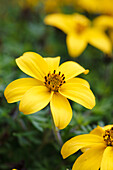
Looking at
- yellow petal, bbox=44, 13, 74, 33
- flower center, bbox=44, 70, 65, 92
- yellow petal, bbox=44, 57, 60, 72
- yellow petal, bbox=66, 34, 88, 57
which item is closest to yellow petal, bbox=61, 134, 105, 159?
flower center, bbox=44, 70, 65, 92

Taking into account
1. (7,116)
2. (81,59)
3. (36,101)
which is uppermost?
(36,101)

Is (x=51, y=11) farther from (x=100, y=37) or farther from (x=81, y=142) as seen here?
(x=81, y=142)

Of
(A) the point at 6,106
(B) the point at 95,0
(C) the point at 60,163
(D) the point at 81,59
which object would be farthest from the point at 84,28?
(C) the point at 60,163

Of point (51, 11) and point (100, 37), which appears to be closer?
point (100, 37)

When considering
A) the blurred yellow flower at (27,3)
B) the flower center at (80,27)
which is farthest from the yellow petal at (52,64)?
the blurred yellow flower at (27,3)

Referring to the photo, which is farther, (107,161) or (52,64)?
(52,64)

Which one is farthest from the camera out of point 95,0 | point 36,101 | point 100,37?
point 95,0

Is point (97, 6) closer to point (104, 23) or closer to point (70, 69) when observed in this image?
point (104, 23)

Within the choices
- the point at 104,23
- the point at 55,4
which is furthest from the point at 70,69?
the point at 55,4
